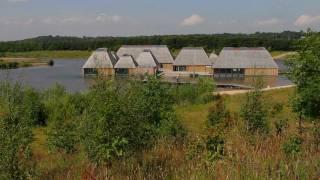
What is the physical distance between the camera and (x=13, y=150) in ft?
20.9

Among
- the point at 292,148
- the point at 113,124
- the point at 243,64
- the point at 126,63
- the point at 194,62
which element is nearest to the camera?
the point at 292,148

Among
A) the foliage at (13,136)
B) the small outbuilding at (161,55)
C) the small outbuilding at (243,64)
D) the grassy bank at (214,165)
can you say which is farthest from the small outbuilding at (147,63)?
the foliage at (13,136)

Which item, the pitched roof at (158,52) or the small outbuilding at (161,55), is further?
the pitched roof at (158,52)

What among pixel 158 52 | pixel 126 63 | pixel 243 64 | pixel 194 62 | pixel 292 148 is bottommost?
pixel 243 64

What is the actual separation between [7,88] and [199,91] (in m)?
33.5

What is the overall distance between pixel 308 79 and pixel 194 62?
57517mm

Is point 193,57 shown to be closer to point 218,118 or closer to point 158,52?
point 158,52

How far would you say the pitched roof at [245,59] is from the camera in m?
67.1

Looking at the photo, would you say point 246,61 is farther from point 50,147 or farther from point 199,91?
point 50,147

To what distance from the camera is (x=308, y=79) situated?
13.2m

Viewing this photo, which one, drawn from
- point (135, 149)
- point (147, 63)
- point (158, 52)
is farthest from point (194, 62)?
point (135, 149)

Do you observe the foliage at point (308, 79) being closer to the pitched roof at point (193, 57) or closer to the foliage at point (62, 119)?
the foliage at point (62, 119)

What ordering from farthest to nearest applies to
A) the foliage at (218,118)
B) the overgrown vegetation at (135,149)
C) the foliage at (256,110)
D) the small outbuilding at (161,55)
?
the small outbuilding at (161,55) < the foliage at (256,110) < the foliage at (218,118) < the overgrown vegetation at (135,149)

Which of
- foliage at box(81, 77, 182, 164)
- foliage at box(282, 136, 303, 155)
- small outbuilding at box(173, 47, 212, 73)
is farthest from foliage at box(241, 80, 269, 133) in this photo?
small outbuilding at box(173, 47, 212, 73)
